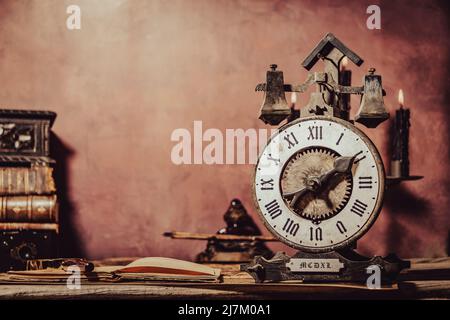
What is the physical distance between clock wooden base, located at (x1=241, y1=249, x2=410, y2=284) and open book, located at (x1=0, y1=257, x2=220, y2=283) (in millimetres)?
171

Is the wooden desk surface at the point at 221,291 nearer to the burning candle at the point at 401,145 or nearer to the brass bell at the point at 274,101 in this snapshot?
the brass bell at the point at 274,101

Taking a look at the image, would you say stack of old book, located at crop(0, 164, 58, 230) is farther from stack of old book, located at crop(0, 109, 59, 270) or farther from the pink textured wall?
the pink textured wall

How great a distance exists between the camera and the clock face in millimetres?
1928

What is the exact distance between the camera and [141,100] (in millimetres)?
2859

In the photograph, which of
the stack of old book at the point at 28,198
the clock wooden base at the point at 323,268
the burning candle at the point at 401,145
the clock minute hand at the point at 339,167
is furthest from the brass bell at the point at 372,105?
the stack of old book at the point at 28,198

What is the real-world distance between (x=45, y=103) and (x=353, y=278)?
5.63 ft

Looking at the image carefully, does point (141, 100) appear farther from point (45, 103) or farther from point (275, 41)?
point (275, 41)

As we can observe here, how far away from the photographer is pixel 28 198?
7.73 feet

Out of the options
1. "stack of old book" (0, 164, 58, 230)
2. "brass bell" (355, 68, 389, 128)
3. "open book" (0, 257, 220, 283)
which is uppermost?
"brass bell" (355, 68, 389, 128)

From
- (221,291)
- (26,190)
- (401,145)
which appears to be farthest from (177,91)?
(221,291)

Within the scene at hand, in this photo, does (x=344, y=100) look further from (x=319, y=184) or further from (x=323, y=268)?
(x=323, y=268)

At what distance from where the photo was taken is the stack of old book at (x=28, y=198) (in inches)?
91.8

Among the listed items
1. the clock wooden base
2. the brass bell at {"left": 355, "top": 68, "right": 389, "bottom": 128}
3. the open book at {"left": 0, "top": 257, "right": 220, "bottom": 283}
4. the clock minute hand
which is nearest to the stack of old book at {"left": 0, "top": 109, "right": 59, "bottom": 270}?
the open book at {"left": 0, "top": 257, "right": 220, "bottom": 283}

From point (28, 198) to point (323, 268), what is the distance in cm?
122
